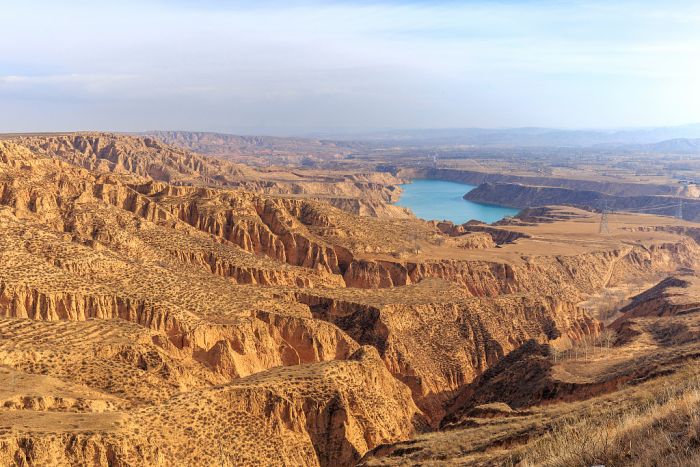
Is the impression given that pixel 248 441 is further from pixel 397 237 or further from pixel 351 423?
pixel 397 237

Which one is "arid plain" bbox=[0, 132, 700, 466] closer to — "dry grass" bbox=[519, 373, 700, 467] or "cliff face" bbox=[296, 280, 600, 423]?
"dry grass" bbox=[519, 373, 700, 467]

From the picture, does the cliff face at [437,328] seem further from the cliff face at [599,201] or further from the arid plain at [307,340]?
the cliff face at [599,201]

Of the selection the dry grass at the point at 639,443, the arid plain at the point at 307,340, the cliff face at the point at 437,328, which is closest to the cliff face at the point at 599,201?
the arid plain at the point at 307,340

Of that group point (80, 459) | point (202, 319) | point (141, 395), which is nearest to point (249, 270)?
point (202, 319)

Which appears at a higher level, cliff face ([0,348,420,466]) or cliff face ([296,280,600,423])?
cliff face ([0,348,420,466])

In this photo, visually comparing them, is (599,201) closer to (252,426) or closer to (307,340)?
(307,340)

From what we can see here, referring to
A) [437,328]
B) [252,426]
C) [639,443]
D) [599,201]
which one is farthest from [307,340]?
[599,201]

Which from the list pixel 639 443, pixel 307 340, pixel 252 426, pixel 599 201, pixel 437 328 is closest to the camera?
pixel 639 443

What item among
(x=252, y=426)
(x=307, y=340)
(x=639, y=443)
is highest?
(x=639, y=443)

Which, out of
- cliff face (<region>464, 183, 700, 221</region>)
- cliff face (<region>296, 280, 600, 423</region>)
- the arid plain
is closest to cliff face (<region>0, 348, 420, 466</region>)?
the arid plain
